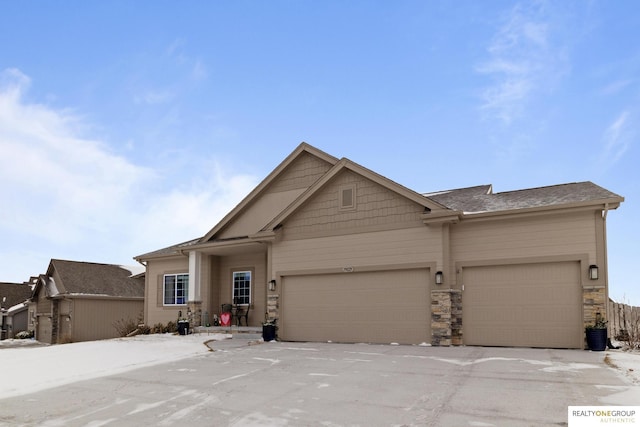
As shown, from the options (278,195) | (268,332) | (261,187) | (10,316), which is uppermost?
(261,187)

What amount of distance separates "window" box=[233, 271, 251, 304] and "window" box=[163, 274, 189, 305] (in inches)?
94.9

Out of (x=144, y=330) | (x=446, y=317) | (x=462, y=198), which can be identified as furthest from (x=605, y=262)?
(x=144, y=330)

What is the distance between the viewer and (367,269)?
15211mm

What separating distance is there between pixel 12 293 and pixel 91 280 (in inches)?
557

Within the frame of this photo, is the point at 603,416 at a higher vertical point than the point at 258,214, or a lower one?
lower

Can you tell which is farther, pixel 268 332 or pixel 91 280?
pixel 91 280

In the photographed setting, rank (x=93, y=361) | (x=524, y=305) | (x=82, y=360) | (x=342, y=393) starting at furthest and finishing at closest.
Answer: (x=524, y=305)
(x=82, y=360)
(x=93, y=361)
(x=342, y=393)

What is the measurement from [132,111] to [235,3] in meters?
5.59

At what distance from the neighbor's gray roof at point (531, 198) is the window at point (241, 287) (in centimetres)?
830

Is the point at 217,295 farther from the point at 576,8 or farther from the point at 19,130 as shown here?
the point at 576,8

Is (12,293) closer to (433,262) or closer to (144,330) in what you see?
(144,330)

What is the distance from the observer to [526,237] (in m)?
13.4

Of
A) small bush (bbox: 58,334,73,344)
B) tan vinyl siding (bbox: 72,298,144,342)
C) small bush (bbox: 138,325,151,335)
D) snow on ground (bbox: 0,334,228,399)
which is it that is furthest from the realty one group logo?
tan vinyl siding (bbox: 72,298,144,342)

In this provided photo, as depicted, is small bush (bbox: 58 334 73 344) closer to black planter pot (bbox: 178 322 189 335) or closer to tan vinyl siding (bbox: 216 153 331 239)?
black planter pot (bbox: 178 322 189 335)
